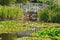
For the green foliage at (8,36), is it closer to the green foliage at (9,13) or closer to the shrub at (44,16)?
the green foliage at (9,13)

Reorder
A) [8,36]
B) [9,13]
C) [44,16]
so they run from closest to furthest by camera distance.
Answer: [8,36] < [44,16] < [9,13]

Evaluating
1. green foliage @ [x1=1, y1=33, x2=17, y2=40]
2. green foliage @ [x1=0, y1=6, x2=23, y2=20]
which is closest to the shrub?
green foliage @ [x1=0, y1=6, x2=23, y2=20]

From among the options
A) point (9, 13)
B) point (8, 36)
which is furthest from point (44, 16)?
point (8, 36)

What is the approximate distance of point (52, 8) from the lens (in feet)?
86.7

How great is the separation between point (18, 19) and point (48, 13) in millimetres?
2975

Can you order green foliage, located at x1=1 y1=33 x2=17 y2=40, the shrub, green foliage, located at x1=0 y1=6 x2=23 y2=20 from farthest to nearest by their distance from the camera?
1. green foliage, located at x1=0 y1=6 x2=23 y2=20
2. the shrub
3. green foliage, located at x1=1 y1=33 x2=17 y2=40

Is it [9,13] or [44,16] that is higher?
[9,13]

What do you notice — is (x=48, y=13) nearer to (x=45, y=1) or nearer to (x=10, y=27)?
(x=10, y=27)

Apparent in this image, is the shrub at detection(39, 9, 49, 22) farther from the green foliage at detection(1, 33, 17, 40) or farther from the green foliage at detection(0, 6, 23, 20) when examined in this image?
the green foliage at detection(1, 33, 17, 40)

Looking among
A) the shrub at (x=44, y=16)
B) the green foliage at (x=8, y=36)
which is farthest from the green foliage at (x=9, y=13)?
the green foliage at (x=8, y=36)

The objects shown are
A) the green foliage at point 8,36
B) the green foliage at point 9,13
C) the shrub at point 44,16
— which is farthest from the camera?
the green foliage at point 9,13

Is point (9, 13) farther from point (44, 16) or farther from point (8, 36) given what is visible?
point (8, 36)

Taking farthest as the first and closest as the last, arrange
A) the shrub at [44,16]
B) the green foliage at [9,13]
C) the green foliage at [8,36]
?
the green foliage at [9,13]
the shrub at [44,16]
the green foliage at [8,36]

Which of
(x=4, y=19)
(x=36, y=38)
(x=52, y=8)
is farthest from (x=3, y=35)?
(x=52, y=8)
